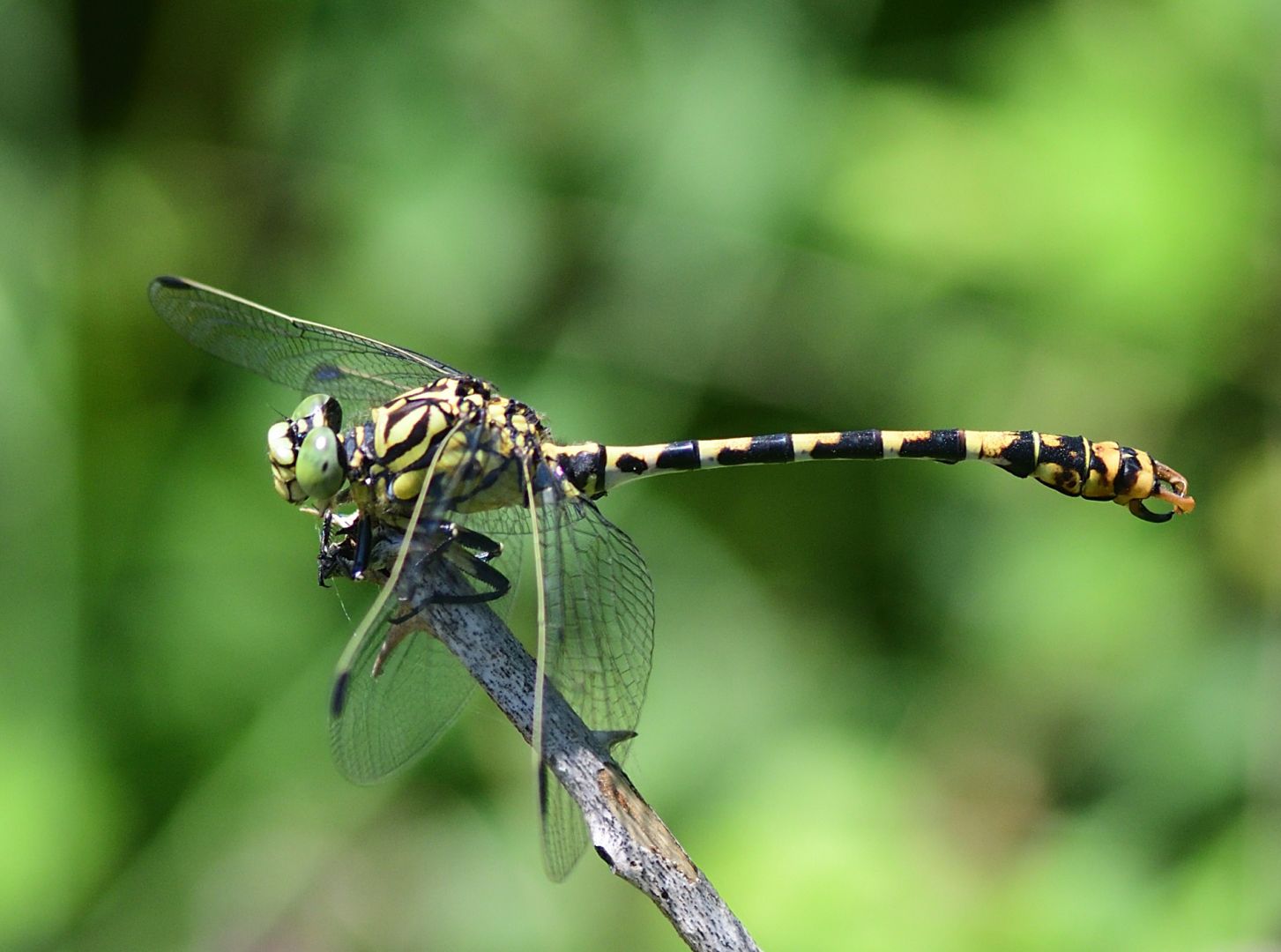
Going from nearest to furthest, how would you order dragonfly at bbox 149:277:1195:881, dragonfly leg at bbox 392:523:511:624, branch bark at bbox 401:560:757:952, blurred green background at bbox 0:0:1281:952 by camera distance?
branch bark at bbox 401:560:757:952, dragonfly leg at bbox 392:523:511:624, dragonfly at bbox 149:277:1195:881, blurred green background at bbox 0:0:1281:952

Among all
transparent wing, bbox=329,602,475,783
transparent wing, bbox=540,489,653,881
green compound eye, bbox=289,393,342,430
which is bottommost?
transparent wing, bbox=329,602,475,783

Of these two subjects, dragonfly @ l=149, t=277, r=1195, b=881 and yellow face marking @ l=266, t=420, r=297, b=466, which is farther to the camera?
yellow face marking @ l=266, t=420, r=297, b=466

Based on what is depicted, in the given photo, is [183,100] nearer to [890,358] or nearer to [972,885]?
[890,358]

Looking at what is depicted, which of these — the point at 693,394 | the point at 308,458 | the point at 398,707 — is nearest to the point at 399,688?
the point at 398,707

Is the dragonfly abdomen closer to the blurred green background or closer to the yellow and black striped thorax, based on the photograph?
A: the yellow and black striped thorax

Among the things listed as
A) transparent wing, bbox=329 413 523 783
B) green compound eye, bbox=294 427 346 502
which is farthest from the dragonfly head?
transparent wing, bbox=329 413 523 783

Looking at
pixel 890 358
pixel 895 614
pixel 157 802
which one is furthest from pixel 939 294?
pixel 157 802

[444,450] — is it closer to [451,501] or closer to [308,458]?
[451,501]
